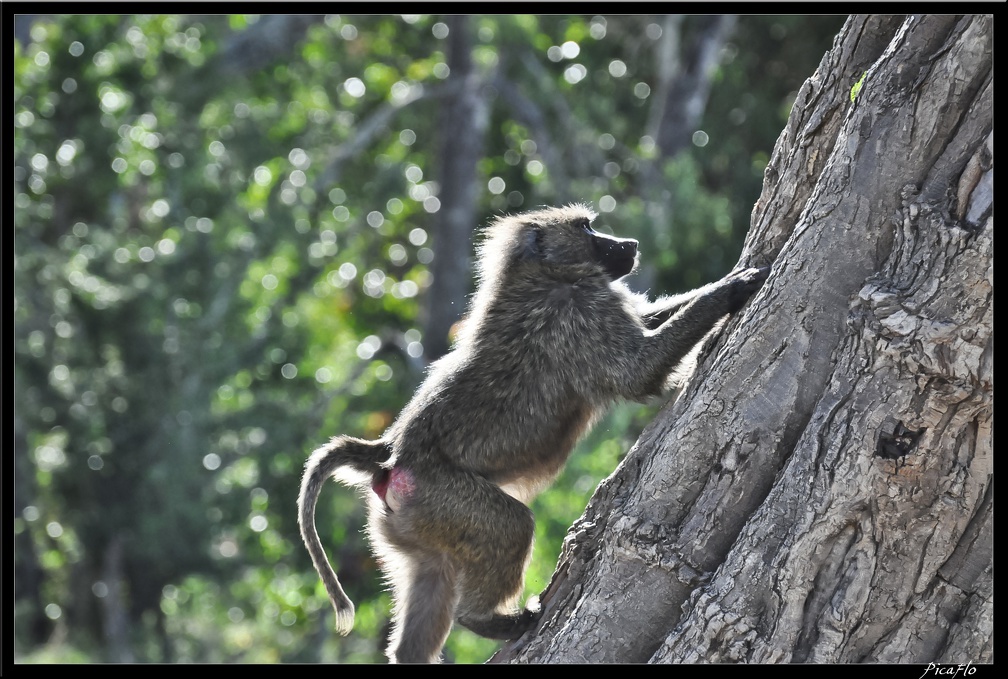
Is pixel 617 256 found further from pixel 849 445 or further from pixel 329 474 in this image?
pixel 849 445

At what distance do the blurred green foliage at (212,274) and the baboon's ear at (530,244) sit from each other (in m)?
3.12

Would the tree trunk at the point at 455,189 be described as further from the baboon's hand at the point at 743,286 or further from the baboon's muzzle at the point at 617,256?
the baboon's hand at the point at 743,286

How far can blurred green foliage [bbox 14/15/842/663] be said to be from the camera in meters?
9.91

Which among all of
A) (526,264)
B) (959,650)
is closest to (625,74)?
(526,264)

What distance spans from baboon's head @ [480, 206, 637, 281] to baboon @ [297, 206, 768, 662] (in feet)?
0.49

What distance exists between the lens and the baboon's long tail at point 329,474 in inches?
155

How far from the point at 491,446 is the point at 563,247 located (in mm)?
1013

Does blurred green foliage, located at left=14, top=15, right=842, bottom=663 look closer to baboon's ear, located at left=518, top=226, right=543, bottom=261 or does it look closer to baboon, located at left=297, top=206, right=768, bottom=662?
baboon's ear, located at left=518, top=226, right=543, bottom=261

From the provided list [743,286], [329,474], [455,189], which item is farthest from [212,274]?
[743,286]

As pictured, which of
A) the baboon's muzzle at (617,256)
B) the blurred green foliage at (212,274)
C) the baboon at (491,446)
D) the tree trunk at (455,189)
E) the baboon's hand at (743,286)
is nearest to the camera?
the baboon's hand at (743,286)

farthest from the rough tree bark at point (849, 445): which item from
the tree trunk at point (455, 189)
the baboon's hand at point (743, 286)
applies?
the tree trunk at point (455, 189)

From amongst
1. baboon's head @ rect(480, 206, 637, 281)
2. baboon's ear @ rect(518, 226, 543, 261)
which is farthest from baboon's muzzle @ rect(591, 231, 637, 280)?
baboon's ear @ rect(518, 226, 543, 261)
